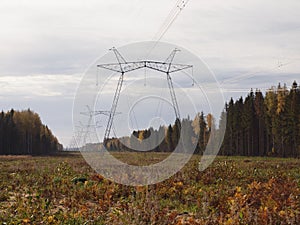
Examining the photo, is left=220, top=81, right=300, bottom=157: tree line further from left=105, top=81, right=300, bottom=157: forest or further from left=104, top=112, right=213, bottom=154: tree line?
left=104, top=112, right=213, bottom=154: tree line

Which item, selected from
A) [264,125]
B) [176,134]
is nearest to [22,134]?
[264,125]

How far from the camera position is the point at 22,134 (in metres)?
108

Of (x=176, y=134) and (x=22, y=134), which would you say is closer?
(x=176, y=134)

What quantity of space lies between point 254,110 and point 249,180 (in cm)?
5913

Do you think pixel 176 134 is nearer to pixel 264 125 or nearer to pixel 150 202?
pixel 150 202

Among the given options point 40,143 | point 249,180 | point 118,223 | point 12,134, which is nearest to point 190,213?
point 118,223

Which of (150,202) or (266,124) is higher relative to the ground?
(266,124)

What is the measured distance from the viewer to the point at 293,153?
210 ft

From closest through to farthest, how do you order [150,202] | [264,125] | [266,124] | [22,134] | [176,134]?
1. [150,202]
2. [176,134]
3. [266,124]
4. [264,125]
5. [22,134]

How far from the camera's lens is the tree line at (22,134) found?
99325 mm

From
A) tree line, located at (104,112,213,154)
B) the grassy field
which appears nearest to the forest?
tree line, located at (104,112,213,154)

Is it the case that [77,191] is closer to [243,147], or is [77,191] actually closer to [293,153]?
[293,153]

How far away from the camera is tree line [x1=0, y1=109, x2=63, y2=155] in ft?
326

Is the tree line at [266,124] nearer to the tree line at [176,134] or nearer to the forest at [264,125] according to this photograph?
the forest at [264,125]
